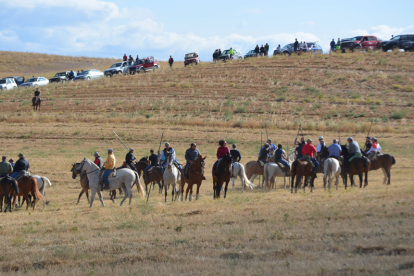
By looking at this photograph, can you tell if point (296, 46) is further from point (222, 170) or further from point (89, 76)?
point (222, 170)

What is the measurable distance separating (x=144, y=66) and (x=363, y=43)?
96.6ft

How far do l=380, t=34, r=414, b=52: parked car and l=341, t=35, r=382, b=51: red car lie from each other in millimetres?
1856

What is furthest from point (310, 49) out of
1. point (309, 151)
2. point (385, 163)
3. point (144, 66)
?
point (309, 151)

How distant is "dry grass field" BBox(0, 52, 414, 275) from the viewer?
9.42 meters

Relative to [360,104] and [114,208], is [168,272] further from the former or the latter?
[360,104]

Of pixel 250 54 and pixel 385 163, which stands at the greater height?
pixel 250 54

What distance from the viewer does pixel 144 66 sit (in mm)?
61469

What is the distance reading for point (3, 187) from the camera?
56.7 feet

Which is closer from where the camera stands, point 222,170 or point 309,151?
point 222,170

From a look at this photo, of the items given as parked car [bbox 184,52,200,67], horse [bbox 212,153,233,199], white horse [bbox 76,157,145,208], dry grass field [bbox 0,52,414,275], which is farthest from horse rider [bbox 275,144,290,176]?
parked car [bbox 184,52,200,67]

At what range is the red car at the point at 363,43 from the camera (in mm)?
64375

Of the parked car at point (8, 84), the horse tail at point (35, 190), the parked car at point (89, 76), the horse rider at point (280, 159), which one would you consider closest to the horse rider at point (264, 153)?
the horse rider at point (280, 159)

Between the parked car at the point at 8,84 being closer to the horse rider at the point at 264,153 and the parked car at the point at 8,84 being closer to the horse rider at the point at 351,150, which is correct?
the horse rider at the point at 264,153

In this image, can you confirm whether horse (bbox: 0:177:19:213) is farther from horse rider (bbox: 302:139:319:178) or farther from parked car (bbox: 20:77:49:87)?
parked car (bbox: 20:77:49:87)
